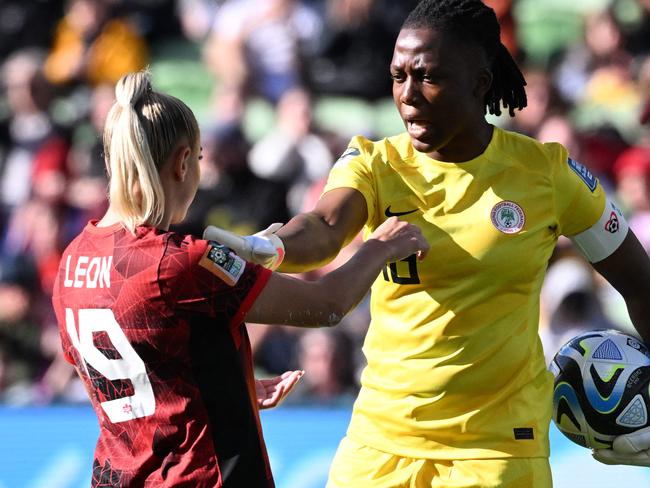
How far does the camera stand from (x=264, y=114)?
920cm

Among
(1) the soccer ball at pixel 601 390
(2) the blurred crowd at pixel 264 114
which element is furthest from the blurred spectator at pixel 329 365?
(1) the soccer ball at pixel 601 390

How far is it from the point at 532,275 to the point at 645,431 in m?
0.70

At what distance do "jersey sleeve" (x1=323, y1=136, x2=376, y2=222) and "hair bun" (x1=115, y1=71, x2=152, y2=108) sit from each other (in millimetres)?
788

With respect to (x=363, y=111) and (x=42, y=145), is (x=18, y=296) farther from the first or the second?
(x=363, y=111)

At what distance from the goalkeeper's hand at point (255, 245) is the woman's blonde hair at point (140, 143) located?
0.62ft

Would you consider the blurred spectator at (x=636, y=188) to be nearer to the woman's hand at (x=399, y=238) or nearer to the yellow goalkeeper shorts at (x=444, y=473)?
the yellow goalkeeper shorts at (x=444, y=473)

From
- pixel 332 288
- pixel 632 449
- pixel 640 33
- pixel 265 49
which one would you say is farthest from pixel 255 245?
pixel 640 33

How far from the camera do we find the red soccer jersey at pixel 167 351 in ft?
10.2

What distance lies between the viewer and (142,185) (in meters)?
3.08

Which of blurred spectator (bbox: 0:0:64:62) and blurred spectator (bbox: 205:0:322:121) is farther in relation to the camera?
blurred spectator (bbox: 0:0:64:62)

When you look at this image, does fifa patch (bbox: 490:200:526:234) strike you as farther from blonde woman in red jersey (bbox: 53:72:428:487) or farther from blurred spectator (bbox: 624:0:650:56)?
blurred spectator (bbox: 624:0:650:56)

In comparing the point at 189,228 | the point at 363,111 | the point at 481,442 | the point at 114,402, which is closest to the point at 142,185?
the point at 114,402

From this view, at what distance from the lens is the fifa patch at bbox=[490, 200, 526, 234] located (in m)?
3.75

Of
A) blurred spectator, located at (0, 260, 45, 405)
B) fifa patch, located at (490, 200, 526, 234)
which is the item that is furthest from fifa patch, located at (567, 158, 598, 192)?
blurred spectator, located at (0, 260, 45, 405)
